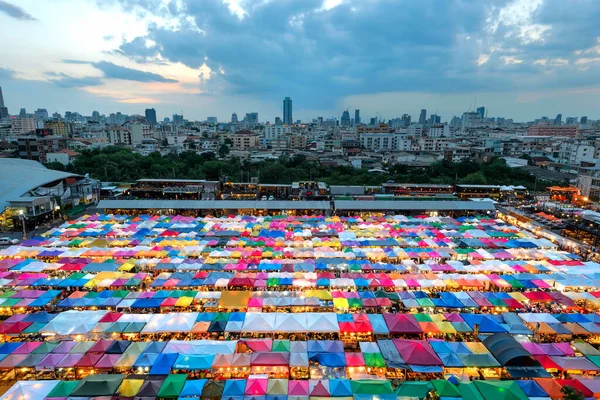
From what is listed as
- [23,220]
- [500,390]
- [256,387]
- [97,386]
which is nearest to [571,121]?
[500,390]

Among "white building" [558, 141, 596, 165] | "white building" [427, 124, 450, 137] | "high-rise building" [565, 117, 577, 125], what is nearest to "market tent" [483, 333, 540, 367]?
"white building" [558, 141, 596, 165]

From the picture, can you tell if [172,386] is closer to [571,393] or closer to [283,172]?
[571,393]

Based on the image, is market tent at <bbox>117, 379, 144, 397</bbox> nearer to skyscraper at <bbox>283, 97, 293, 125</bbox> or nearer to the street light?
the street light

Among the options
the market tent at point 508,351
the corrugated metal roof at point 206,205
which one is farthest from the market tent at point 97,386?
the corrugated metal roof at point 206,205

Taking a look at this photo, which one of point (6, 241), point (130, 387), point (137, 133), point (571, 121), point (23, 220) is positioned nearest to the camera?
point (130, 387)

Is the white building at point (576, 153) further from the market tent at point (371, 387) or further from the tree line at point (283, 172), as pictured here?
the market tent at point (371, 387)

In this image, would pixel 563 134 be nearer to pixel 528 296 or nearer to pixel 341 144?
pixel 341 144

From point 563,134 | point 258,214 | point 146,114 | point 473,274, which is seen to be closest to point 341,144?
point 258,214
